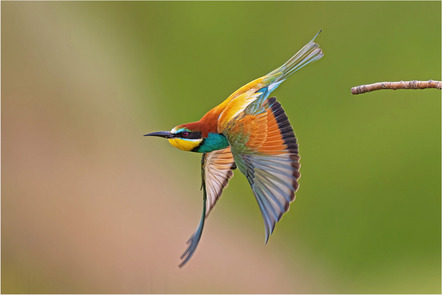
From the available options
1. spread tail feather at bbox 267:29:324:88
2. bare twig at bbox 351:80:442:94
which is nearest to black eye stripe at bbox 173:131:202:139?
spread tail feather at bbox 267:29:324:88

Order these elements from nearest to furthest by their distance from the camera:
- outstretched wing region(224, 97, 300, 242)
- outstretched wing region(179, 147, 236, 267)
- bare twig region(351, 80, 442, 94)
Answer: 1. bare twig region(351, 80, 442, 94)
2. outstretched wing region(224, 97, 300, 242)
3. outstretched wing region(179, 147, 236, 267)

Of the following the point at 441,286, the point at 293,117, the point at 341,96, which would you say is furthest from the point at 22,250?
the point at 441,286

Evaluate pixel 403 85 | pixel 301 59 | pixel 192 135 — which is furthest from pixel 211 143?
pixel 403 85

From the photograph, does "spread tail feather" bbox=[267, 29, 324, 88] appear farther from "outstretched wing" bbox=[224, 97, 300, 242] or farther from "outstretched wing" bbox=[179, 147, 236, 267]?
"outstretched wing" bbox=[179, 147, 236, 267]

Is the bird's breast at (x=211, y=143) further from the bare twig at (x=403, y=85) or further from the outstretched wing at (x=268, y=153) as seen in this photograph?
the bare twig at (x=403, y=85)

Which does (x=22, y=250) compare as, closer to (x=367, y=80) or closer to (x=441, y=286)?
(x=367, y=80)

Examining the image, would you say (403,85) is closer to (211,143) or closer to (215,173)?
(211,143)

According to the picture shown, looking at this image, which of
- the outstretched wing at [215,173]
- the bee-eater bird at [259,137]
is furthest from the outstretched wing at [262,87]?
the outstretched wing at [215,173]
